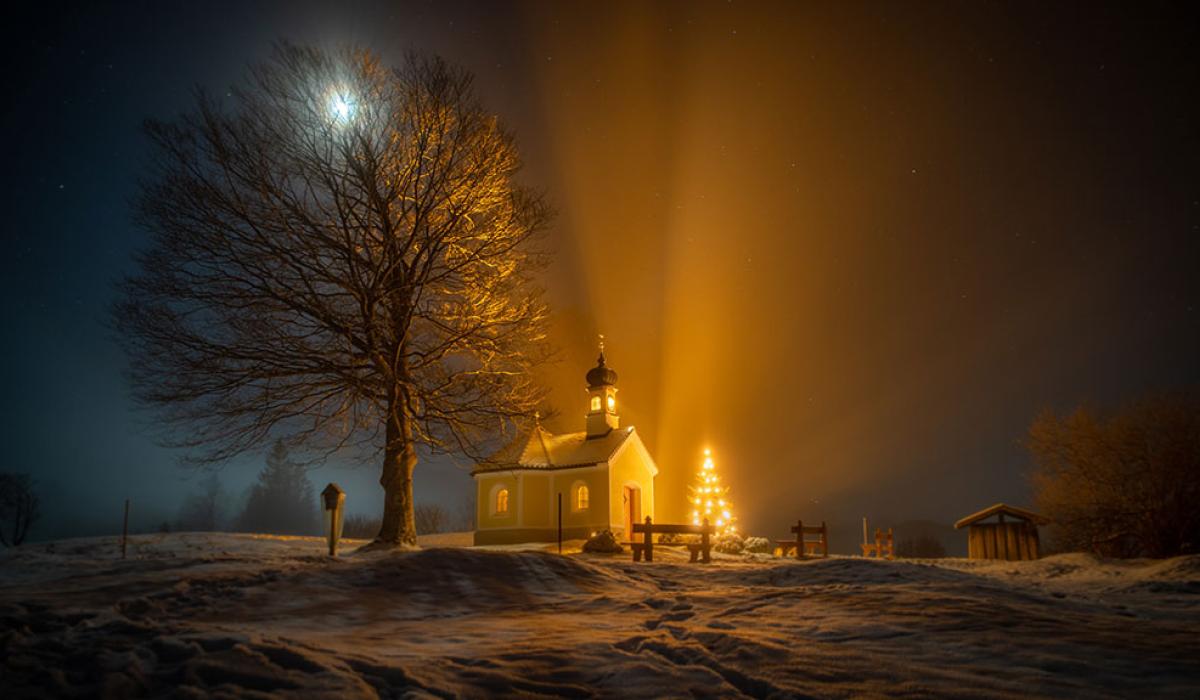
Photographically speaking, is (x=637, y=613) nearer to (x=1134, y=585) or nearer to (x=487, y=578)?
(x=487, y=578)

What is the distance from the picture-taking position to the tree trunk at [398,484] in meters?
16.7

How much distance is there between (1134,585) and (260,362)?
19604mm

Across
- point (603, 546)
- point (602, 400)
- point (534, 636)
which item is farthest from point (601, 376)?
point (534, 636)

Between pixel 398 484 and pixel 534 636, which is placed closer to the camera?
pixel 534 636

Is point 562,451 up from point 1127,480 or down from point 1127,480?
up

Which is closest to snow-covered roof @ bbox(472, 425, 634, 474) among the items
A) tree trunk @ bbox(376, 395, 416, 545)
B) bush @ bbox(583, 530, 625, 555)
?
bush @ bbox(583, 530, 625, 555)

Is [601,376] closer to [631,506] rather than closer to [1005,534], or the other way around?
[631,506]

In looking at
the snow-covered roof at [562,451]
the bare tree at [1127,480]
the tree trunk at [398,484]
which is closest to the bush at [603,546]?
the tree trunk at [398,484]

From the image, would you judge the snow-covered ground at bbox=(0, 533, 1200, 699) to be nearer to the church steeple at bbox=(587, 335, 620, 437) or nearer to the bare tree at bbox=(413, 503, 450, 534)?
the church steeple at bbox=(587, 335, 620, 437)

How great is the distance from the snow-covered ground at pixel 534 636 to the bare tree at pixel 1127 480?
18191mm

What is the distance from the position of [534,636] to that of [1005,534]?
24685mm

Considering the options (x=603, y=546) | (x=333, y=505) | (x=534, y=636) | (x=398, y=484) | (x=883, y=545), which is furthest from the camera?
(x=883, y=545)

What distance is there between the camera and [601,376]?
35.3 m

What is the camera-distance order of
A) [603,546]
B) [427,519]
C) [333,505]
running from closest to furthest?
[333,505] < [603,546] < [427,519]
